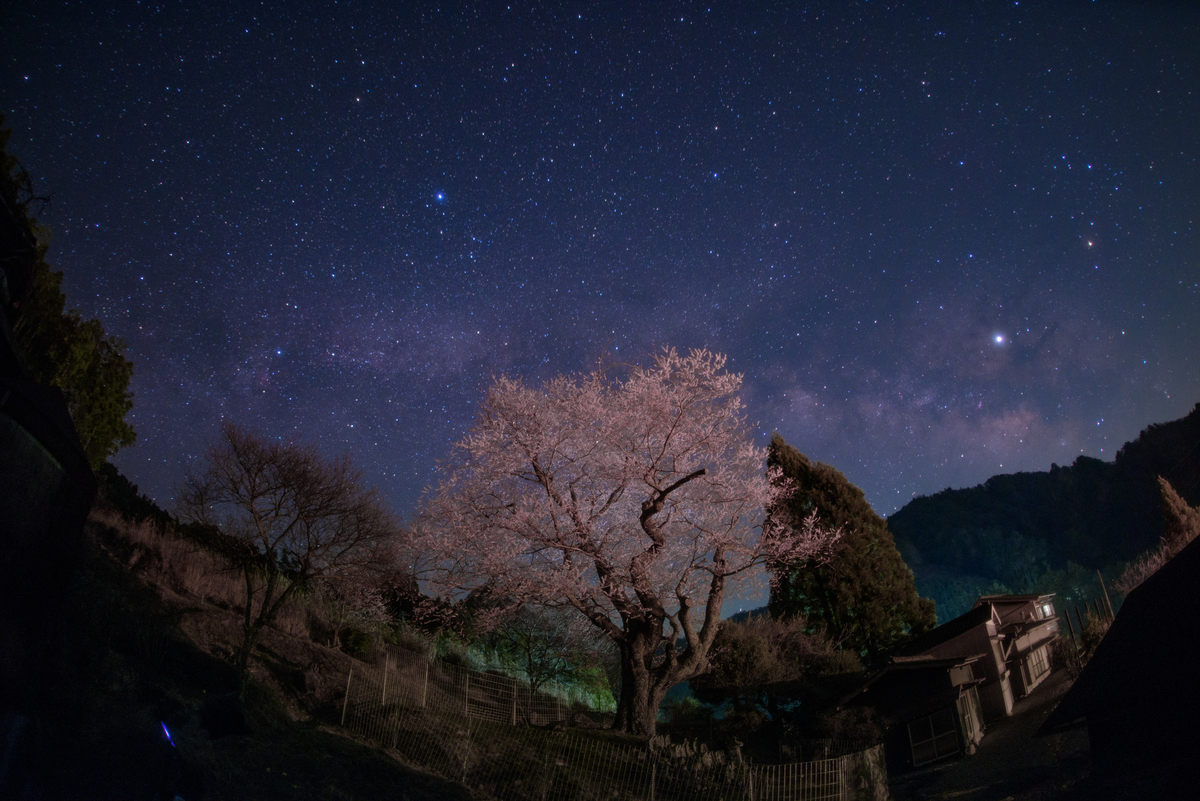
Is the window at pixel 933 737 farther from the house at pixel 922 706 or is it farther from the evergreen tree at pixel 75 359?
the evergreen tree at pixel 75 359

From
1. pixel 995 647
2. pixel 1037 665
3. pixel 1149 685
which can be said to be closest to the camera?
pixel 1149 685

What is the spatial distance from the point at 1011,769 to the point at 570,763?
484 inches

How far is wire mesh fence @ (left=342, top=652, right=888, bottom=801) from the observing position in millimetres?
11984

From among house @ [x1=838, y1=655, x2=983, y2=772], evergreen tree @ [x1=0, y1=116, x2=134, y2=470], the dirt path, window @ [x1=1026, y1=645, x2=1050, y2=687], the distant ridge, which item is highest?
the distant ridge

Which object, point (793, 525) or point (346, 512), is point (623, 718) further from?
point (793, 525)

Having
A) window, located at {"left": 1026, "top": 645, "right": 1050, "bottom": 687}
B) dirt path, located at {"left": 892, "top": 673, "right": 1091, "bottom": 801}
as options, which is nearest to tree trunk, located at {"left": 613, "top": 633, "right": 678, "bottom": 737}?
dirt path, located at {"left": 892, "top": 673, "right": 1091, "bottom": 801}

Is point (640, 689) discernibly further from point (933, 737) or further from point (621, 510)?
point (933, 737)

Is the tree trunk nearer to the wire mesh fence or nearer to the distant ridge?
the wire mesh fence

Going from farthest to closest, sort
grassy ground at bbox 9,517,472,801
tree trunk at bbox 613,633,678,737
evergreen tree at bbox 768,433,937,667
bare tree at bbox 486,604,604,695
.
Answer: evergreen tree at bbox 768,433,937,667
bare tree at bbox 486,604,604,695
tree trunk at bbox 613,633,678,737
grassy ground at bbox 9,517,472,801

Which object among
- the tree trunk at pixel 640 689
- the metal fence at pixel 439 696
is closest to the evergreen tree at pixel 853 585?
the metal fence at pixel 439 696

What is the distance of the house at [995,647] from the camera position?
24.7 metres

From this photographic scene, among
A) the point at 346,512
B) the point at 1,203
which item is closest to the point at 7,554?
the point at 1,203

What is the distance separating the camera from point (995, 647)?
25.4 m

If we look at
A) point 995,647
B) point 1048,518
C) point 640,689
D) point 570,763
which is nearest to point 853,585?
point 995,647
